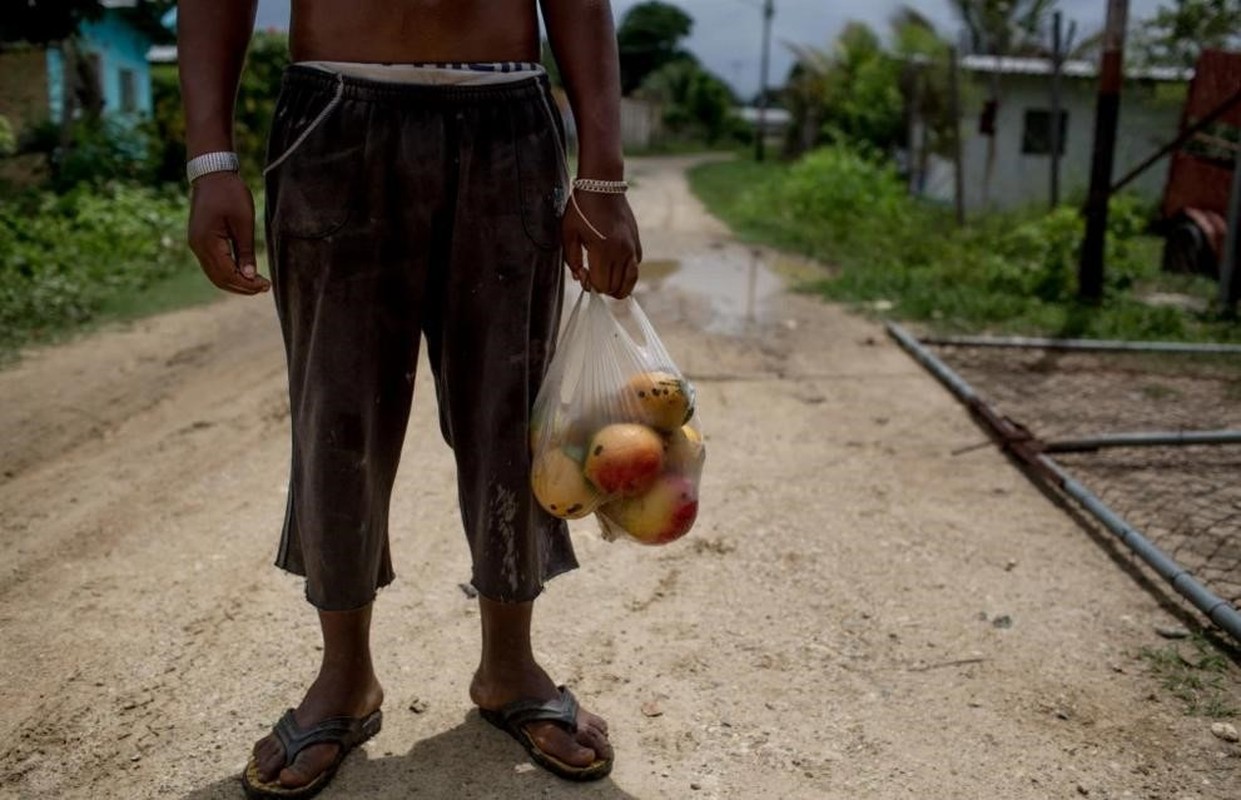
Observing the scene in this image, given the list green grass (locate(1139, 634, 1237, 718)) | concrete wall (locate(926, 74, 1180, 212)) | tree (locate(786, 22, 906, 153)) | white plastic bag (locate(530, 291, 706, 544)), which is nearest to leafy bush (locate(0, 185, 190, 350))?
white plastic bag (locate(530, 291, 706, 544))

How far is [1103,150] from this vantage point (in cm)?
680

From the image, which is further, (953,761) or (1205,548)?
(1205,548)

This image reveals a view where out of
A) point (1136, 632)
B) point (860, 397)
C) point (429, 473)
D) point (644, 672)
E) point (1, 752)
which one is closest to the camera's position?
point (1, 752)

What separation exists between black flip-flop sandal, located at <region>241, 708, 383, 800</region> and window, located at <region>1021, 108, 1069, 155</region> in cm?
1861

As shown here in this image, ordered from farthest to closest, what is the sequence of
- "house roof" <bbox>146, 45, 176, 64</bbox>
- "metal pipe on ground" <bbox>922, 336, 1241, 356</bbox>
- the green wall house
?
1. "house roof" <bbox>146, 45, 176, 64</bbox>
2. the green wall house
3. "metal pipe on ground" <bbox>922, 336, 1241, 356</bbox>

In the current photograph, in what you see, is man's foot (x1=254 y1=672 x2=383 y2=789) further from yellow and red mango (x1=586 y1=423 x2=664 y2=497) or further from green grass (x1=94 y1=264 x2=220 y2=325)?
green grass (x1=94 y1=264 x2=220 y2=325)

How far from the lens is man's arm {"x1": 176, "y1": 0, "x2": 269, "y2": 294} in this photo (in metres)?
1.67

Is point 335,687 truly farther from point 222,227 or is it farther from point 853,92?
point 853,92

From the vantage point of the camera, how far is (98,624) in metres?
2.44

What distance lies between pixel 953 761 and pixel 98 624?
1.88m

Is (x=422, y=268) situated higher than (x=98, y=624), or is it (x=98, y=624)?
(x=422, y=268)

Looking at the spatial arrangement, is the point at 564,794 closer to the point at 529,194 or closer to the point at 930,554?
the point at 529,194

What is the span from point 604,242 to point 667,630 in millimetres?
1110

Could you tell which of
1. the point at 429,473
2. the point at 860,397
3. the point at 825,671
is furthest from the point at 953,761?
the point at 860,397
